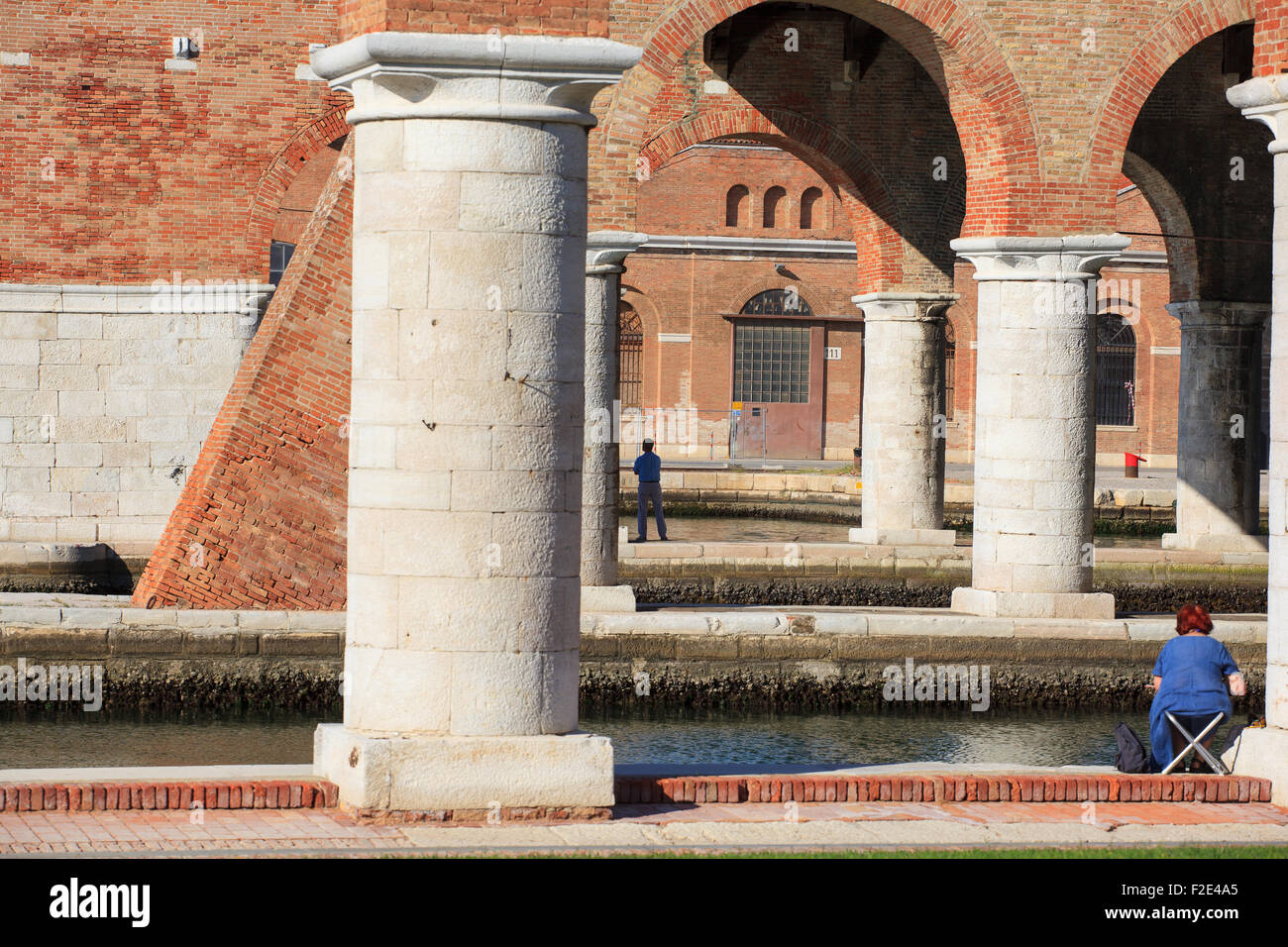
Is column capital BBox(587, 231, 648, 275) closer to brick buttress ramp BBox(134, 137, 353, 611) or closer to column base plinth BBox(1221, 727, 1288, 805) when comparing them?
brick buttress ramp BBox(134, 137, 353, 611)

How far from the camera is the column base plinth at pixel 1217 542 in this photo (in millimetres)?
19188

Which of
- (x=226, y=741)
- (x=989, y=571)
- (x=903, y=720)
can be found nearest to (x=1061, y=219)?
(x=989, y=571)

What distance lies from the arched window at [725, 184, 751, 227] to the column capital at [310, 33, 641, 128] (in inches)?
1259

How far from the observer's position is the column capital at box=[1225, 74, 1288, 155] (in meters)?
7.95

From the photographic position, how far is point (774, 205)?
127 ft

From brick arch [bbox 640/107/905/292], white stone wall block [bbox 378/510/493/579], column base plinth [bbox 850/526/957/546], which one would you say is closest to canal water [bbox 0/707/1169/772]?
white stone wall block [bbox 378/510/493/579]

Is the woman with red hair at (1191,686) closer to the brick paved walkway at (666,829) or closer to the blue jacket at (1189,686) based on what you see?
the blue jacket at (1189,686)

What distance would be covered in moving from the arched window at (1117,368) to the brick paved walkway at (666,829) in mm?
33001

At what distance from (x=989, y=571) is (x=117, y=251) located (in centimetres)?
906

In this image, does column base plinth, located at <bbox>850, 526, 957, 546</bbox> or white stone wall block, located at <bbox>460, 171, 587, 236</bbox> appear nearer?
white stone wall block, located at <bbox>460, 171, 587, 236</bbox>

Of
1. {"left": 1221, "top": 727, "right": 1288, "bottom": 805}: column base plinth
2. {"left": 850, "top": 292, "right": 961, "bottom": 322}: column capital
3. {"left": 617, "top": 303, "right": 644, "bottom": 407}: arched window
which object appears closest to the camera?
{"left": 1221, "top": 727, "right": 1288, "bottom": 805}: column base plinth

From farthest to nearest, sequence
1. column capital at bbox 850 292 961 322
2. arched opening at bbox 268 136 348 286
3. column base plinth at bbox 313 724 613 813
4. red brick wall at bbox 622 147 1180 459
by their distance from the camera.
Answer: red brick wall at bbox 622 147 1180 459
arched opening at bbox 268 136 348 286
column capital at bbox 850 292 961 322
column base plinth at bbox 313 724 613 813

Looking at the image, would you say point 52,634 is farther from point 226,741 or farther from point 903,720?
point 903,720

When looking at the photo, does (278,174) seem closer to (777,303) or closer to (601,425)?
(601,425)
